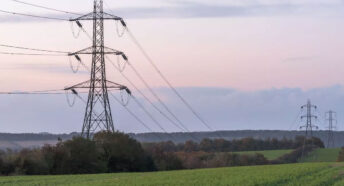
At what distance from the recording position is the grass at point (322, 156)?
119 m

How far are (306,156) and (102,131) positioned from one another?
6183 cm

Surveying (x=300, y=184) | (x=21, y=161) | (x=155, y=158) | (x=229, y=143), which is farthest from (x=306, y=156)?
(x=300, y=184)

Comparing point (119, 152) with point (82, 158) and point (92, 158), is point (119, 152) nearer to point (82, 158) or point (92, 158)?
point (92, 158)

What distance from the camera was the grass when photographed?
4666 inches

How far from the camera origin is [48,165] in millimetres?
66688

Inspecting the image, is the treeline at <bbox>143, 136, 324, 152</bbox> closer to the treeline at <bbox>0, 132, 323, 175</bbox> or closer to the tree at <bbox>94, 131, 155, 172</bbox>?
Answer: the treeline at <bbox>0, 132, 323, 175</bbox>

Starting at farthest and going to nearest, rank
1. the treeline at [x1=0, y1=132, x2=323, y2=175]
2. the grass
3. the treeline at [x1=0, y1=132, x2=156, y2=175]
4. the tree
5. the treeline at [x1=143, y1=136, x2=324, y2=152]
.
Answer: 1. the treeline at [x1=143, y1=136, x2=324, y2=152]
2. the grass
3. the tree
4. the treeline at [x1=0, y1=132, x2=323, y2=175]
5. the treeline at [x1=0, y1=132, x2=156, y2=175]

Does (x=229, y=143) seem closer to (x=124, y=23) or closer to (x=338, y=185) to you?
(x=124, y=23)

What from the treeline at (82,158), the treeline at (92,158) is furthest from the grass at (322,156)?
the treeline at (82,158)

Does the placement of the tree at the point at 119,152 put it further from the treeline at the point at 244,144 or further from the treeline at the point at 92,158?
the treeline at the point at 244,144

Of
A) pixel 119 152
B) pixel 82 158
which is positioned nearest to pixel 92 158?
pixel 82 158

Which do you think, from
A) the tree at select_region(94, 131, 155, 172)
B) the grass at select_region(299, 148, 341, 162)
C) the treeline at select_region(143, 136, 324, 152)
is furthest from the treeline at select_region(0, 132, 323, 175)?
the treeline at select_region(143, 136, 324, 152)

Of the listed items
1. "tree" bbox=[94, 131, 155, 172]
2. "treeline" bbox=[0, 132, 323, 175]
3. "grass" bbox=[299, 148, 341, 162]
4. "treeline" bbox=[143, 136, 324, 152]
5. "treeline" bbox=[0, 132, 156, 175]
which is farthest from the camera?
"treeline" bbox=[143, 136, 324, 152]

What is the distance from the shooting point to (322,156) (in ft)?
411
